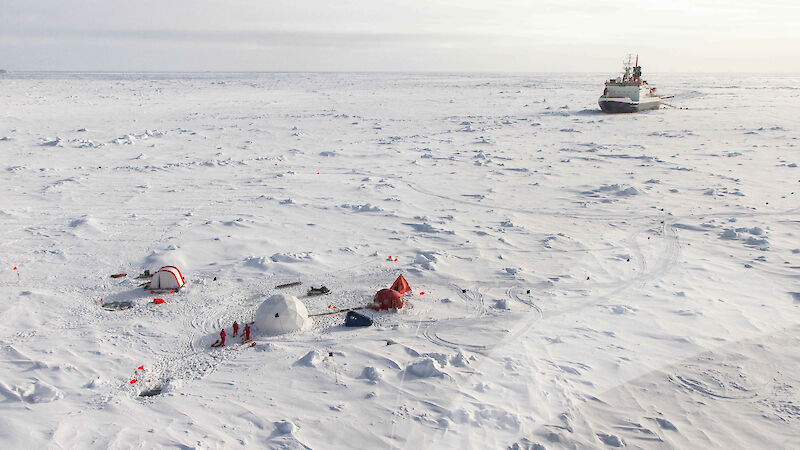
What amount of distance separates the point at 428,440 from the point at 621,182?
16.8 metres

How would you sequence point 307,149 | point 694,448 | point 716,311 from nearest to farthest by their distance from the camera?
point 694,448 → point 716,311 → point 307,149

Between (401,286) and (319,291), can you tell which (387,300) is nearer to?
(401,286)

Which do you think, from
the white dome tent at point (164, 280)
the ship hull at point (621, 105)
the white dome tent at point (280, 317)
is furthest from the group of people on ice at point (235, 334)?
the ship hull at point (621, 105)

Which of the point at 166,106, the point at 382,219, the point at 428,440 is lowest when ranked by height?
the point at 428,440

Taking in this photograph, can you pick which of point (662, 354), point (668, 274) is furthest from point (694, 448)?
point (668, 274)

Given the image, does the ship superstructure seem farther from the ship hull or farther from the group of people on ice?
the group of people on ice

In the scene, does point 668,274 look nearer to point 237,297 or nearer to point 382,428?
point 382,428

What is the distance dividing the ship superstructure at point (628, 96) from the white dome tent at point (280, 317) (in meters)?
42.5

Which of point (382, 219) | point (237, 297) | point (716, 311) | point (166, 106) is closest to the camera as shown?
point (716, 311)

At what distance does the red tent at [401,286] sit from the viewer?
11.6 metres

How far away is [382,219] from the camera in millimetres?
16953

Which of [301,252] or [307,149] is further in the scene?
[307,149]

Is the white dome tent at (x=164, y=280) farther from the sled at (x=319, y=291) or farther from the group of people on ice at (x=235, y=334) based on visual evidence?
the sled at (x=319, y=291)

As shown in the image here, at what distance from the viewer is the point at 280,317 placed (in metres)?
10.1
